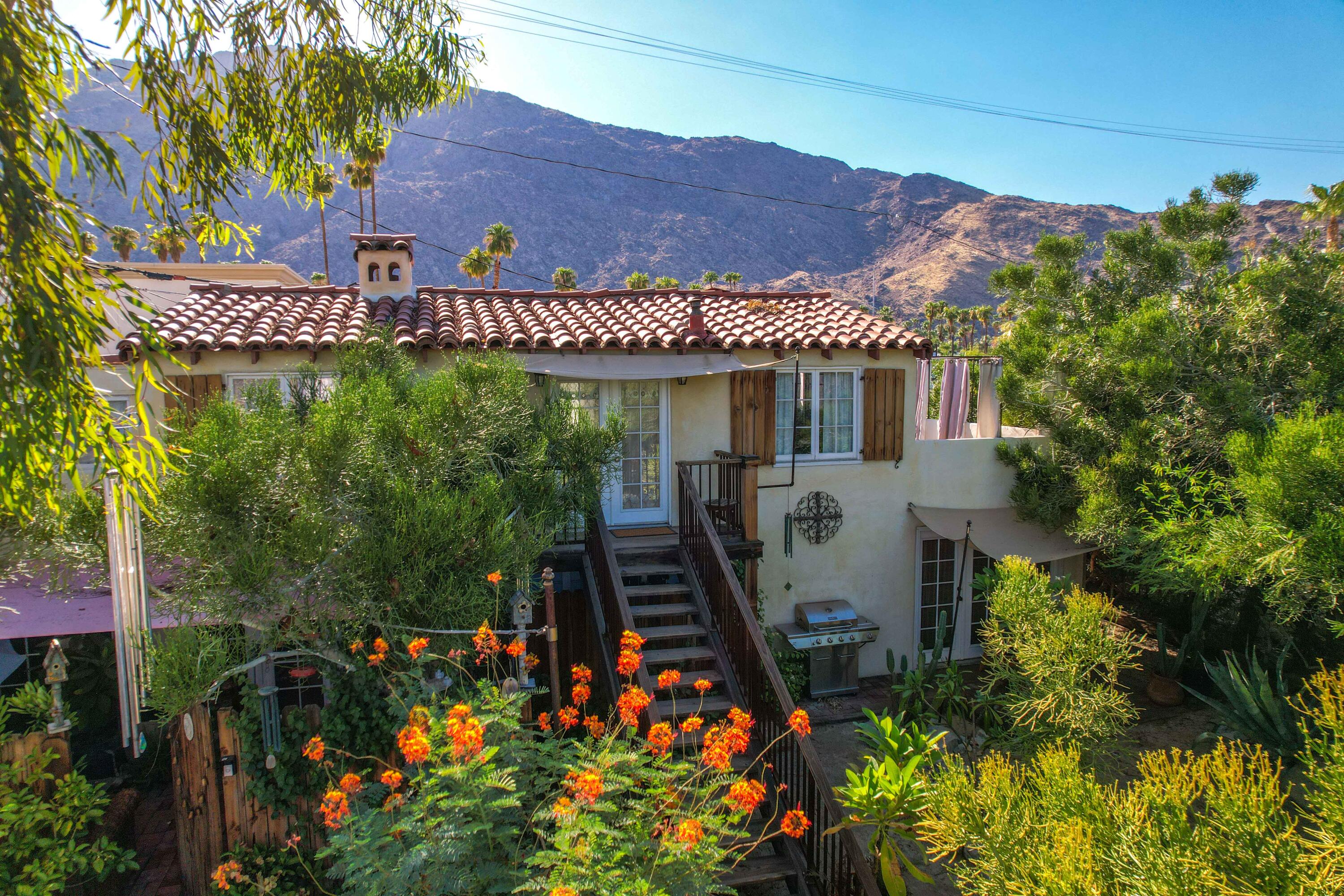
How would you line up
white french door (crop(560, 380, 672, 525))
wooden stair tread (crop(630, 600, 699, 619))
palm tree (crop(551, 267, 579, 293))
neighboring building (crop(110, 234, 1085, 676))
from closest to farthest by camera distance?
wooden stair tread (crop(630, 600, 699, 619))
neighboring building (crop(110, 234, 1085, 676))
white french door (crop(560, 380, 672, 525))
palm tree (crop(551, 267, 579, 293))

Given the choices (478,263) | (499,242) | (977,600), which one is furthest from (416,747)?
(478,263)

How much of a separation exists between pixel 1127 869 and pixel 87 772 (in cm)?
968

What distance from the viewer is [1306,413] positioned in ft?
25.5

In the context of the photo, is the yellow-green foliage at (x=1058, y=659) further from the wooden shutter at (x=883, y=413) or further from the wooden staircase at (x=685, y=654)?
the wooden shutter at (x=883, y=413)

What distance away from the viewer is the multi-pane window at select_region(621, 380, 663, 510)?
10312 millimetres

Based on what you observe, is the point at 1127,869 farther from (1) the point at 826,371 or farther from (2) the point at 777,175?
(2) the point at 777,175

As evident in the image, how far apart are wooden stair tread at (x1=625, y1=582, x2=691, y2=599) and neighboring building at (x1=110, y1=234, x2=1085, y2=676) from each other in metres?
0.32

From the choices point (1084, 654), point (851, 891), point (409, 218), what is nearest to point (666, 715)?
point (851, 891)

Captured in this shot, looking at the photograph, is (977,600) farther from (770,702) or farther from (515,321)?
(515,321)

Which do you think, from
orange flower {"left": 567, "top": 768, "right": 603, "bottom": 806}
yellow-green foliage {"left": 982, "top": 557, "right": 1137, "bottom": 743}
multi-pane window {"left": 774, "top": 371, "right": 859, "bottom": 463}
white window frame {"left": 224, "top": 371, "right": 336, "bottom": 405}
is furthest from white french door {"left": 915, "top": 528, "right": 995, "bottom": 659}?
white window frame {"left": 224, "top": 371, "right": 336, "bottom": 405}

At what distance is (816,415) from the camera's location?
10.8 metres

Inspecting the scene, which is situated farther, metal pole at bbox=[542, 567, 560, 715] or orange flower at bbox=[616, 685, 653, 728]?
metal pole at bbox=[542, 567, 560, 715]

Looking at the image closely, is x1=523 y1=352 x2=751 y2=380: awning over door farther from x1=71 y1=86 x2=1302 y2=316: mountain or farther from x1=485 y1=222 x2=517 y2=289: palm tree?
x1=71 y1=86 x2=1302 y2=316: mountain

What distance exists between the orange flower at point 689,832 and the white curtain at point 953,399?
11.0m
